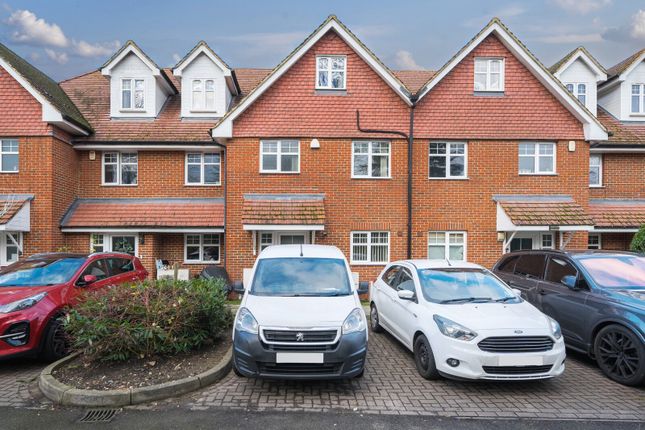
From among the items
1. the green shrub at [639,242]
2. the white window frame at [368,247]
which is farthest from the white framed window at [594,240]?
the white window frame at [368,247]

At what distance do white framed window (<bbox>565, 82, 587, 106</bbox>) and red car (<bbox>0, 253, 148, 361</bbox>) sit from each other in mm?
16053

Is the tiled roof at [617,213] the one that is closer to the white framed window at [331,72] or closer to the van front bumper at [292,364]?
the white framed window at [331,72]

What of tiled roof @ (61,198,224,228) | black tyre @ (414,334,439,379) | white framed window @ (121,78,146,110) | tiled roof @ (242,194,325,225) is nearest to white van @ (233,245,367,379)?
black tyre @ (414,334,439,379)

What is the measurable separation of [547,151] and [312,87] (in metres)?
8.15

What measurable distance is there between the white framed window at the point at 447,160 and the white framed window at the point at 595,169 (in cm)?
532

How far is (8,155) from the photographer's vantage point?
11992 millimetres

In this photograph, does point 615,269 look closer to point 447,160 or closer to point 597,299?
point 597,299

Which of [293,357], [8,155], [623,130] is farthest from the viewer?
[623,130]

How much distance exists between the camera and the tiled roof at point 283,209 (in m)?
11.2

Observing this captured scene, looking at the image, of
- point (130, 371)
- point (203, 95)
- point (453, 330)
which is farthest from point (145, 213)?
point (453, 330)

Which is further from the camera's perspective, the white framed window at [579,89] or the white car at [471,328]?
the white framed window at [579,89]

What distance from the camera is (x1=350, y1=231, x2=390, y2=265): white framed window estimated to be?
40.4ft

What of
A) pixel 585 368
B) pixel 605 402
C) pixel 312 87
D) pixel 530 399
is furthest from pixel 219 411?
pixel 312 87

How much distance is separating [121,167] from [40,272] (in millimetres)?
7619
